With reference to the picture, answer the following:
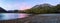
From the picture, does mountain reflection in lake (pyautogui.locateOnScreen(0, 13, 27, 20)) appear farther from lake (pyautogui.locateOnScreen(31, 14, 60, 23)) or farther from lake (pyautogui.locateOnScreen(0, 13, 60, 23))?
lake (pyautogui.locateOnScreen(31, 14, 60, 23))

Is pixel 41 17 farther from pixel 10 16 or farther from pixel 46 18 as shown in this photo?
pixel 10 16

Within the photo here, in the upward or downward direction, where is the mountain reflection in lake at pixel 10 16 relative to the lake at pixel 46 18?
upward

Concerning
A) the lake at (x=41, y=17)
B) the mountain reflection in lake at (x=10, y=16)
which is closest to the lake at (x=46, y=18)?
the lake at (x=41, y=17)

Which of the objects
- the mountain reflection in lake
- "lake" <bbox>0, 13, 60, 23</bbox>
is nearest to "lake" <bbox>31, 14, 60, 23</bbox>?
"lake" <bbox>0, 13, 60, 23</bbox>

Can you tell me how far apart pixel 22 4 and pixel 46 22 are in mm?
440

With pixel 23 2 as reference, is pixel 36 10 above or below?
below

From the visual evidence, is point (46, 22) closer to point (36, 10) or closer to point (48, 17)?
point (48, 17)

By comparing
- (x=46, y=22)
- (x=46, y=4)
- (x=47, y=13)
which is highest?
(x=46, y=4)

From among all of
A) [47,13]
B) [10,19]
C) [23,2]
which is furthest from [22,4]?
[47,13]

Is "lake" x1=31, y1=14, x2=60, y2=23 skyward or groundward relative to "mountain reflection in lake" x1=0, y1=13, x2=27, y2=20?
groundward

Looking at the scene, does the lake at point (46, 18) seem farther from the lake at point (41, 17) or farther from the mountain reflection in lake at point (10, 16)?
the mountain reflection in lake at point (10, 16)

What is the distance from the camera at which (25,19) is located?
5.50 feet

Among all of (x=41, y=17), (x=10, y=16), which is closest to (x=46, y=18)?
(x=41, y=17)

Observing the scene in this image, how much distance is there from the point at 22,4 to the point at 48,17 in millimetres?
427
